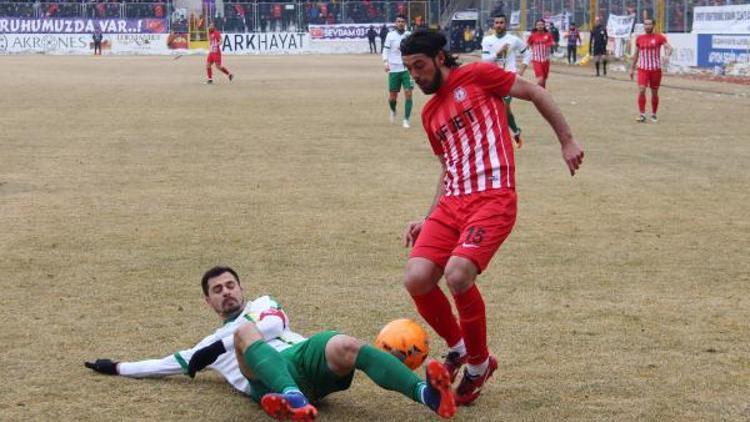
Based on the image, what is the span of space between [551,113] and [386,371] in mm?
1664

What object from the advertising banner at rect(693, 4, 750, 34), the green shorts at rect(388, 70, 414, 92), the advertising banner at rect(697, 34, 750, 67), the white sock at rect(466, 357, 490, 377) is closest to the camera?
the white sock at rect(466, 357, 490, 377)

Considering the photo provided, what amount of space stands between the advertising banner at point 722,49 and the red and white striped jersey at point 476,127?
31024mm

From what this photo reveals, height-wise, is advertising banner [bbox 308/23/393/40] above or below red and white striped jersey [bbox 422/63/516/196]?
above

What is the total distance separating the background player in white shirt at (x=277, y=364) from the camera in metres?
5.35

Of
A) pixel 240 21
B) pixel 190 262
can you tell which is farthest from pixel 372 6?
pixel 190 262

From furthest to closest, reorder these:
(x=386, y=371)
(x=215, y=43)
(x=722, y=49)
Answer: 1. (x=215, y=43)
2. (x=722, y=49)
3. (x=386, y=371)

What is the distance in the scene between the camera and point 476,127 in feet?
19.9

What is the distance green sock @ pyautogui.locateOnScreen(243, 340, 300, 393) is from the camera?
5.46 m

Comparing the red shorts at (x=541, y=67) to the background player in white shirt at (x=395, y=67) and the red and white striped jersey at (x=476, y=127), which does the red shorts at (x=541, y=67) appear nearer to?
the background player in white shirt at (x=395, y=67)

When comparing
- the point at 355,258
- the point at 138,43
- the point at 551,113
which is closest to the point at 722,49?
the point at 355,258

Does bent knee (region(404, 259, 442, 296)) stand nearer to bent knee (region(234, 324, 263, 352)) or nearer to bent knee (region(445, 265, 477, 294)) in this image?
bent knee (region(445, 265, 477, 294))

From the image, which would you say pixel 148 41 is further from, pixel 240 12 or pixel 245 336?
pixel 245 336

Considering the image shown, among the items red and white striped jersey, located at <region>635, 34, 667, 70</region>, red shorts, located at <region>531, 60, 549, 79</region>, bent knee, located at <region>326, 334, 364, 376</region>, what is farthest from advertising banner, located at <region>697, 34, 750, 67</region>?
bent knee, located at <region>326, 334, 364, 376</region>

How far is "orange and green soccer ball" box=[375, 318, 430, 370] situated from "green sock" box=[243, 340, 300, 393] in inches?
29.3
